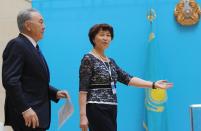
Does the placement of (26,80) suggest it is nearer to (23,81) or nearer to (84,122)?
(23,81)

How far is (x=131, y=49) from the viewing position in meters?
3.29

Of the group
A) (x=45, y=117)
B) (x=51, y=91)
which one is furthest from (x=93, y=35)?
(x=45, y=117)

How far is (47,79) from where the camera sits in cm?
207

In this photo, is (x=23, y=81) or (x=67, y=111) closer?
(x=23, y=81)

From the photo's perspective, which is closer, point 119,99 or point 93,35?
point 93,35

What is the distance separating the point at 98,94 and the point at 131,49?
1081 mm

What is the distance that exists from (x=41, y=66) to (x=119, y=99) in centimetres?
141

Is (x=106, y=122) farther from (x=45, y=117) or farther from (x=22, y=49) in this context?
(x=22, y=49)

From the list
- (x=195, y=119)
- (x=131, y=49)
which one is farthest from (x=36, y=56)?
(x=131, y=49)

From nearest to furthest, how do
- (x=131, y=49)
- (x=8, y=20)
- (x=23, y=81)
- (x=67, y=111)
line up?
1. (x=23, y=81)
2. (x=67, y=111)
3. (x=131, y=49)
4. (x=8, y=20)

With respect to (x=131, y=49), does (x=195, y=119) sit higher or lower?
lower

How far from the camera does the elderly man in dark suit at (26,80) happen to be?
191 cm

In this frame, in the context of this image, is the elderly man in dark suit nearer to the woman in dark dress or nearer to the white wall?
the woman in dark dress

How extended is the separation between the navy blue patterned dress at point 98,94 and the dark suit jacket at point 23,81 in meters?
0.30
